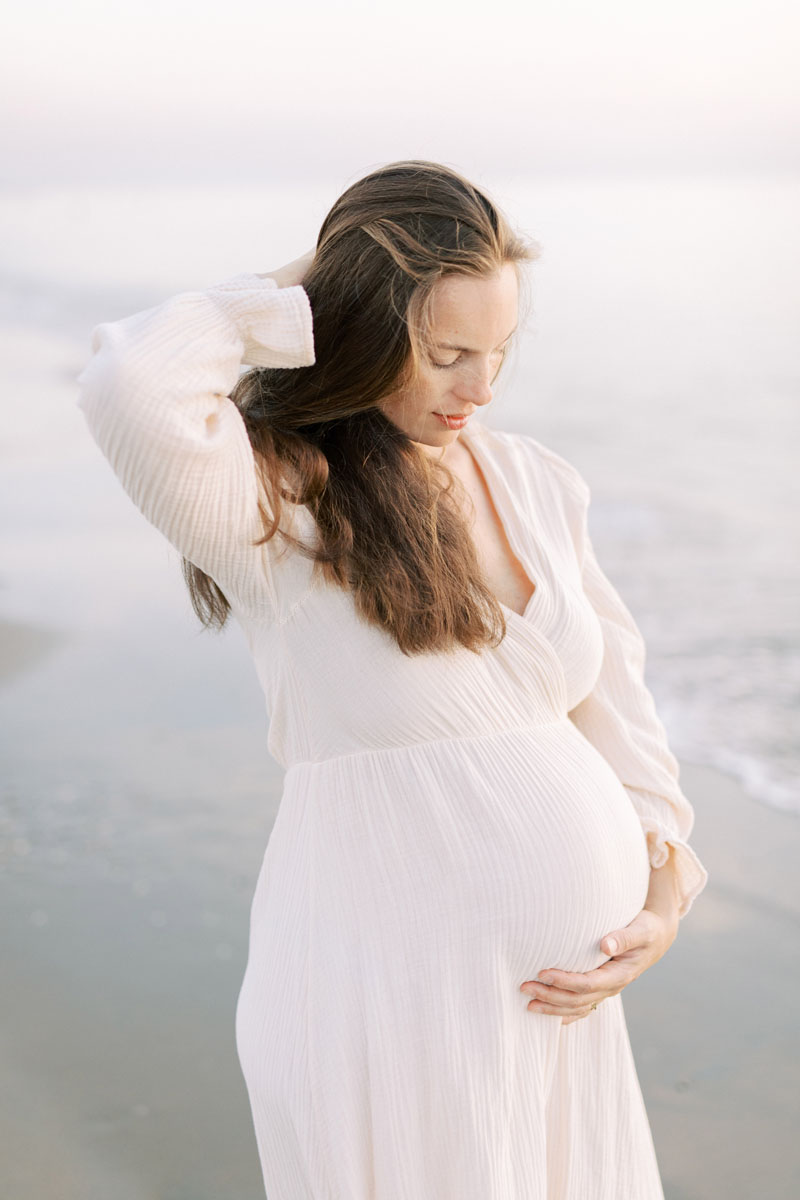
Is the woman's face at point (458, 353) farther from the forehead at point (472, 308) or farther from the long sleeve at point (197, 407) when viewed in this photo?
the long sleeve at point (197, 407)

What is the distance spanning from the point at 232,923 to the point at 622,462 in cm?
681

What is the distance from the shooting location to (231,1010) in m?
2.94

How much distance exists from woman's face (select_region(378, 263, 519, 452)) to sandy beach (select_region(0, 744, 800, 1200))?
1.78 m

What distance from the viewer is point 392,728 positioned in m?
1.51

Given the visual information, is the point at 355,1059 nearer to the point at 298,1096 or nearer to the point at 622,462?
the point at 298,1096

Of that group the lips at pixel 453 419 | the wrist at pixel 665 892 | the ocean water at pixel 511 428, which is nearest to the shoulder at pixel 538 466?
the ocean water at pixel 511 428

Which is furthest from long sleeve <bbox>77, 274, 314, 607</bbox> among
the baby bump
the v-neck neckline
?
the v-neck neckline

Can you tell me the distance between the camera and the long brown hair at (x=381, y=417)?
4.88 feet

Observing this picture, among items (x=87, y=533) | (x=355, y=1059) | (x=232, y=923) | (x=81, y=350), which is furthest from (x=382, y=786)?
(x=81, y=350)

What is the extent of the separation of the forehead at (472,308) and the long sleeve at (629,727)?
1.44 ft

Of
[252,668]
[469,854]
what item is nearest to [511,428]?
[252,668]

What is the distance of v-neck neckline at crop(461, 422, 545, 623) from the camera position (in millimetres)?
1681

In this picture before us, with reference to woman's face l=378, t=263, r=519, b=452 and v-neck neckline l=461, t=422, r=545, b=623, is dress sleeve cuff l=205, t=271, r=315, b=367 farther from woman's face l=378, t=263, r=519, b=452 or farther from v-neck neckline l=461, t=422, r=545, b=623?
v-neck neckline l=461, t=422, r=545, b=623

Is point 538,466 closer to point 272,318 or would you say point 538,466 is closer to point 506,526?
point 506,526
